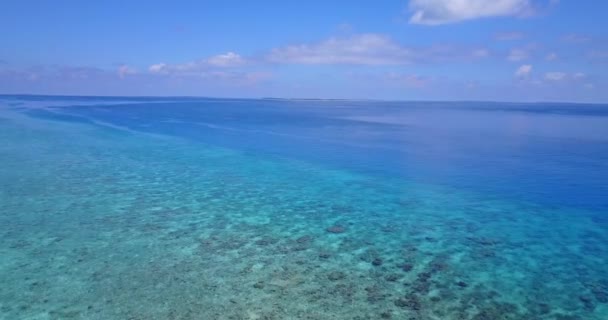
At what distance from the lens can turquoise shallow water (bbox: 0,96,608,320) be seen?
31.6 ft

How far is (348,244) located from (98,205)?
1091 cm

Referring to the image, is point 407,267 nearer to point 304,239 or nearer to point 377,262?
point 377,262

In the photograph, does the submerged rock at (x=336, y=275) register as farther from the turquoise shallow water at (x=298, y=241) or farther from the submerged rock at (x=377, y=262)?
the submerged rock at (x=377, y=262)

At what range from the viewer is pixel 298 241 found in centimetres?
1357

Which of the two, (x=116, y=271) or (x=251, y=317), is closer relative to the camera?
(x=251, y=317)

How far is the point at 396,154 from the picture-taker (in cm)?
3391

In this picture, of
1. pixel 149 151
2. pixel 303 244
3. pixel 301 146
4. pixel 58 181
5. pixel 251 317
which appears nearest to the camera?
pixel 251 317

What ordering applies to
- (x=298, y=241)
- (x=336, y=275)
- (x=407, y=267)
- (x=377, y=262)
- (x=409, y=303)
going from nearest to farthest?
1. (x=409, y=303)
2. (x=336, y=275)
3. (x=407, y=267)
4. (x=377, y=262)
5. (x=298, y=241)

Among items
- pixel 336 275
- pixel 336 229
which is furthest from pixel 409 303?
pixel 336 229

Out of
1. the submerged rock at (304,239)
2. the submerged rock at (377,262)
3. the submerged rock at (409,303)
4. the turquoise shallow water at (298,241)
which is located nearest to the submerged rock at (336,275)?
the turquoise shallow water at (298,241)

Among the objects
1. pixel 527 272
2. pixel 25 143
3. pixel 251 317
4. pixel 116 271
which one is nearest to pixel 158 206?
pixel 116 271

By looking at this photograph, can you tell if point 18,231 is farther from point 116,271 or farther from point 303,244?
point 303,244

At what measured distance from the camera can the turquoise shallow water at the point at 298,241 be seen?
9633 millimetres

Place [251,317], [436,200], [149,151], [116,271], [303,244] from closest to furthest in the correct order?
[251,317], [116,271], [303,244], [436,200], [149,151]
